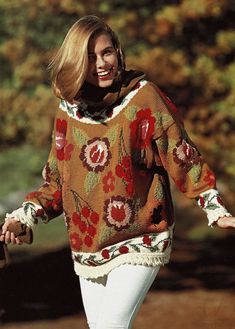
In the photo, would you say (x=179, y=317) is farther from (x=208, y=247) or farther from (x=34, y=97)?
(x=34, y=97)

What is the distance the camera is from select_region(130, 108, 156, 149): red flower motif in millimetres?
3506

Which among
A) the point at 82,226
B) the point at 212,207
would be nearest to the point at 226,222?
the point at 212,207

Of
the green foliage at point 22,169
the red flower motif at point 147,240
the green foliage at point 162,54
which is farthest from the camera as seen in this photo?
the green foliage at point 22,169

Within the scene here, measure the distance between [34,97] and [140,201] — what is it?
479cm

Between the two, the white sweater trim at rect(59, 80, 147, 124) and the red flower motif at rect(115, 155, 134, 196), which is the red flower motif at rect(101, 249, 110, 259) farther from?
the white sweater trim at rect(59, 80, 147, 124)

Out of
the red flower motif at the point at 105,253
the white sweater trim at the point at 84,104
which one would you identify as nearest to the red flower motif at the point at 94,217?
the red flower motif at the point at 105,253

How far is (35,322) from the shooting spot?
6.62 metres

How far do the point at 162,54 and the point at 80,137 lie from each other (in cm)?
419

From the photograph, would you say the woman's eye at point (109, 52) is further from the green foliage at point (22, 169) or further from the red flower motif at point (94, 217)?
the green foliage at point (22, 169)

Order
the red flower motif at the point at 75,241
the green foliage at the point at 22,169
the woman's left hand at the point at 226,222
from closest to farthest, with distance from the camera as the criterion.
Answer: the woman's left hand at the point at 226,222
the red flower motif at the point at 75,241
the green foliage at the point at 22,169

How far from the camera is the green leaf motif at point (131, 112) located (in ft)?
11.6

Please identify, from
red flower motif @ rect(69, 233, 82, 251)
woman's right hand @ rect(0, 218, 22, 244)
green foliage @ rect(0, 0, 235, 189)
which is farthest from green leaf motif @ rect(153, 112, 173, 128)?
green foliage @ rect(0, 0, 235, 189)

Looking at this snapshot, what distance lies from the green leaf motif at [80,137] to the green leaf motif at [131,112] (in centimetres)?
19

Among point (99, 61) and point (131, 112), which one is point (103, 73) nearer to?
point (99, 61)
